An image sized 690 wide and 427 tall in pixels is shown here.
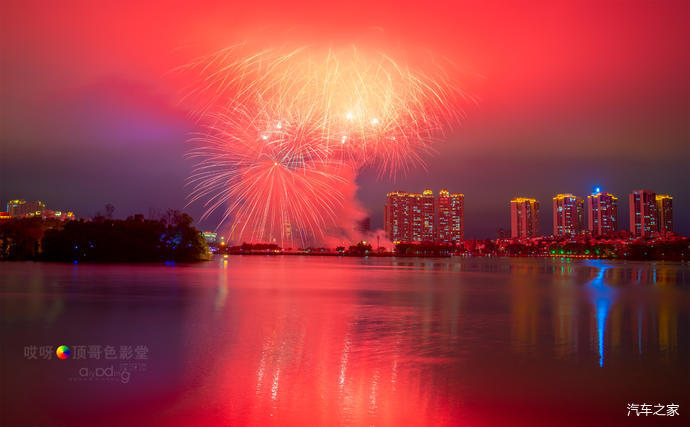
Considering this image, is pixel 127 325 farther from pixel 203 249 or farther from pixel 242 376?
pixel 203 249

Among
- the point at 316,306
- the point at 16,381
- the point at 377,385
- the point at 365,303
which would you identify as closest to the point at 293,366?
the point at 377,385
